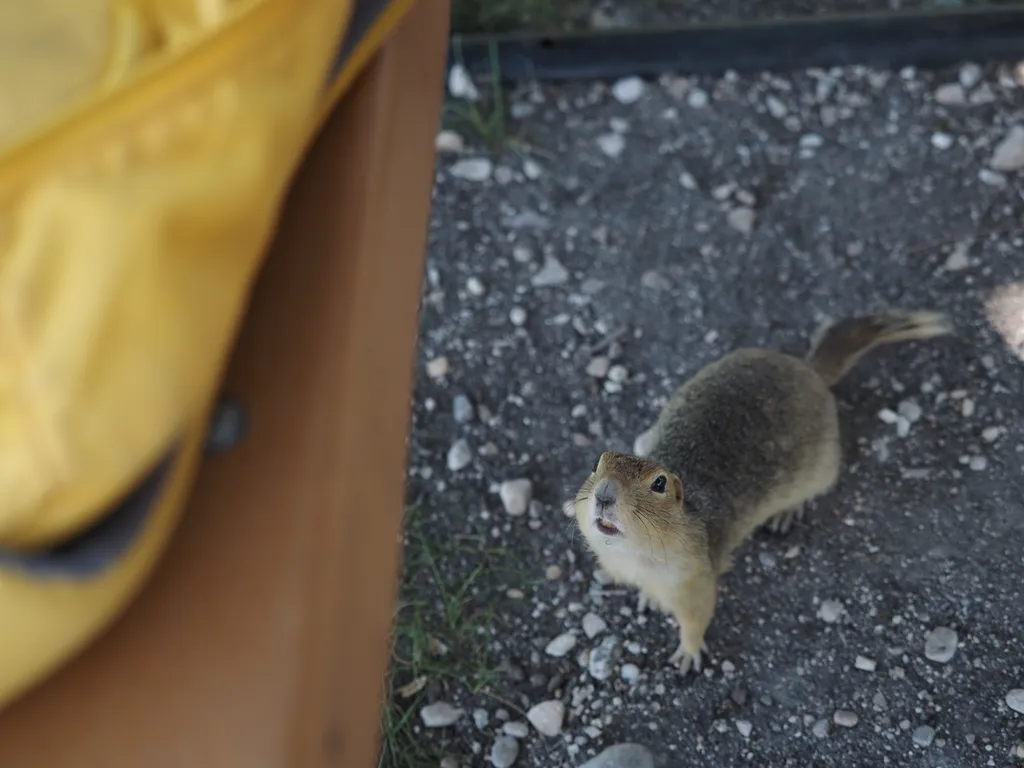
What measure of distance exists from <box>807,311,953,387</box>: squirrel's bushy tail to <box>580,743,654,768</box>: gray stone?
2.16ft

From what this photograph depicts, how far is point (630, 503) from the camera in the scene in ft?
3.95

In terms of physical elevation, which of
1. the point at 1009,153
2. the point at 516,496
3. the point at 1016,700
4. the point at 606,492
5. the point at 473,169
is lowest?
the point at 1016,700

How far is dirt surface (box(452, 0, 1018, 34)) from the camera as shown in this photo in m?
2.18

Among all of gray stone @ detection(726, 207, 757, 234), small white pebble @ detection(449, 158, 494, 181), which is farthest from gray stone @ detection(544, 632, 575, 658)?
small white pebble @ detection(449, 158, 494, 181)

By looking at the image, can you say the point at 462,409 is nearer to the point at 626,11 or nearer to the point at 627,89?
the point at 627,89

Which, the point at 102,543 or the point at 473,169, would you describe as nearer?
the point at 102,543

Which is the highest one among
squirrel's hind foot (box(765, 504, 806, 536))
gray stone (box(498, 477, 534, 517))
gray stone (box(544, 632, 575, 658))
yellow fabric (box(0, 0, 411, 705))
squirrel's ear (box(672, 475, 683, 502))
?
yellow fabric (box(0, 0, 411, 705))

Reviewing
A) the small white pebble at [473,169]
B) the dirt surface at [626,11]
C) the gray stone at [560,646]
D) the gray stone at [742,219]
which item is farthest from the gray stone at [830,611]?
the dirt surface at [626,11]

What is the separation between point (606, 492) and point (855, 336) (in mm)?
661

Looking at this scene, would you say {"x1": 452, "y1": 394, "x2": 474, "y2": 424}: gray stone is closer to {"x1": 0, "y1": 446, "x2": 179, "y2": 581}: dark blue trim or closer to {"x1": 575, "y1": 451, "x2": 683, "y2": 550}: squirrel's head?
{"x1": 575, "y1": 451, "x2": 683, "y2": 550}: squirrel's head

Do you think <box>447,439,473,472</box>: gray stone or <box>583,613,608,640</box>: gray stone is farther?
<box>447,439,473,472</box>: gray stone

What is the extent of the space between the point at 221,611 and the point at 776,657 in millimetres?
1083

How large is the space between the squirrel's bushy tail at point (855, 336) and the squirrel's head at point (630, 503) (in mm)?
492

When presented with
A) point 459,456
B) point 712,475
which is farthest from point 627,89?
point 712,475
